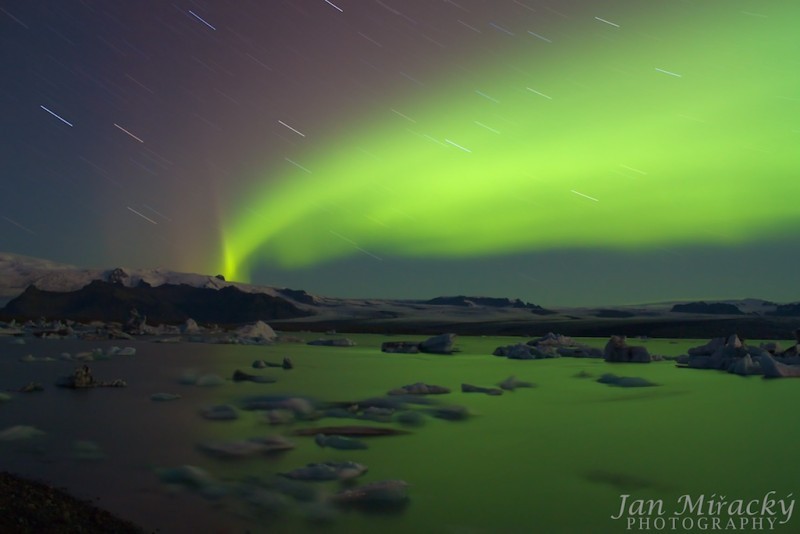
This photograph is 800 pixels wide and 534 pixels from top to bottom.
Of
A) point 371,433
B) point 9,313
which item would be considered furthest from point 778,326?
point 9,313

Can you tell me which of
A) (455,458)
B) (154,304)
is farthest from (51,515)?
(154,304)

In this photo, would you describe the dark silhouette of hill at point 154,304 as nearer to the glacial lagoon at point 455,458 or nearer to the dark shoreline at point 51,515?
the glacial lagoon at point 455,458

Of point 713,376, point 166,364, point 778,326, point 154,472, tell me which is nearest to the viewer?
point 154,472

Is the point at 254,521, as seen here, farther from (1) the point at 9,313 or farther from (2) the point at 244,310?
(2) the point at 244,310

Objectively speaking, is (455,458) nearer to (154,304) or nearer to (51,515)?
(51,515)

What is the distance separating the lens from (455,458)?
30.6 feet

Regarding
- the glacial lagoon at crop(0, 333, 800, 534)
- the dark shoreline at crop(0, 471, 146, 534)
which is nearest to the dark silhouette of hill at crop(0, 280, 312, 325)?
the glacial lagoon at crop(0, 333, 800, 534)

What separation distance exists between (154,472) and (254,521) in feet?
8.39

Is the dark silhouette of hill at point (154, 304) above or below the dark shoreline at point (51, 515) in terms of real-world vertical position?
above

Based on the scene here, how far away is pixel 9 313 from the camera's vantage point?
141750 mm

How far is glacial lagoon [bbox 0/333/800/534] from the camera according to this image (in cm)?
649

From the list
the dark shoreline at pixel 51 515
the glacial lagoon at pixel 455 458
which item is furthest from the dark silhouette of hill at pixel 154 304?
the dark shoreline at pixel 51 515

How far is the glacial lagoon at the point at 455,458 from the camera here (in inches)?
256

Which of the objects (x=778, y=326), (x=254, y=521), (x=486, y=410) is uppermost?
(x=778, y=326)
